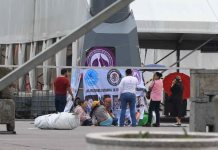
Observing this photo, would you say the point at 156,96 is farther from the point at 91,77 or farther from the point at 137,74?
the point at 91,77

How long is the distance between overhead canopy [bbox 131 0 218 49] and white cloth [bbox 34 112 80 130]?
9.47 m

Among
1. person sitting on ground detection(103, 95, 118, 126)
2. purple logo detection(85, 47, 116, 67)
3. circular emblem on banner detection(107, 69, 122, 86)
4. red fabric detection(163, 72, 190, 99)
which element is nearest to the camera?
person sitting on ground detection(103, 95, 118, 126)

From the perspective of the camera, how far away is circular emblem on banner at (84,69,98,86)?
22641 mm

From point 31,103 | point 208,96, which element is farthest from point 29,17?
point 208,96

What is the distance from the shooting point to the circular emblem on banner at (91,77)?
74.3 feet

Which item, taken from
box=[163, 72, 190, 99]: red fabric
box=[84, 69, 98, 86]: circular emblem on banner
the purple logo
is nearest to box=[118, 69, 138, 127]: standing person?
box=[84, 69, 98, 86]: circular emblem on banner

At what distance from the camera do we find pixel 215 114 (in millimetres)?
13734

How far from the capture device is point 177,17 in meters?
27.3

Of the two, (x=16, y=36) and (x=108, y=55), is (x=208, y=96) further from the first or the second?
(x=16, y=36)

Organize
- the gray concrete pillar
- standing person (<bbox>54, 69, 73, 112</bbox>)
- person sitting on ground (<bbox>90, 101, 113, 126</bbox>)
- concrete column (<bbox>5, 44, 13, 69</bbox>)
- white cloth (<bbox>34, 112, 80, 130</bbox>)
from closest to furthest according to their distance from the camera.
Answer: the gray concrete pillar
white cloth (<bbox>34, 112, 80, 130</bbox>)
person sitting on ground (<bbox>90, 101, 113, 126</bbox>)
standing person (<bbox>54, 69, 73, 112</bbox>)
concrete column (<bbox>5, 44, 13, 69</bbox>)

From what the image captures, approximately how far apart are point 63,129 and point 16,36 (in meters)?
33.4

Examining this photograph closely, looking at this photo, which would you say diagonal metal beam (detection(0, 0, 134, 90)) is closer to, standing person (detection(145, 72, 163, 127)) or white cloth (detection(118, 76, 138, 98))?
white cloth (detection(118, 76, 138, 98))

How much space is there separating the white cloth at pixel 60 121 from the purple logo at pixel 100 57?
577 cm

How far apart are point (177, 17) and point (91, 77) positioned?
234 inches
